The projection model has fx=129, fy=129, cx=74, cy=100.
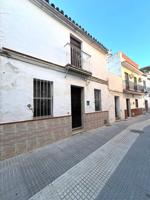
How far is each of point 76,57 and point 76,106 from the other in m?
2.73

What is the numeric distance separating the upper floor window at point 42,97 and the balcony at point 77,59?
62.5 inches

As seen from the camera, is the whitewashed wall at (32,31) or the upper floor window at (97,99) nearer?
the whitewashed wall at (32,31)

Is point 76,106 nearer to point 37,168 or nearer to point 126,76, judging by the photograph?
point 37,168

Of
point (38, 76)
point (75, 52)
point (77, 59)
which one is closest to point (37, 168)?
point (38, 76)

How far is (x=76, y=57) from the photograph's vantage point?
7.15 metres

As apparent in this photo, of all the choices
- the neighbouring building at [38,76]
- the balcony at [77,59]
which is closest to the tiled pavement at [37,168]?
the neighbouring building at [38,76]

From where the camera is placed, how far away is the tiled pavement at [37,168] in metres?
2.45

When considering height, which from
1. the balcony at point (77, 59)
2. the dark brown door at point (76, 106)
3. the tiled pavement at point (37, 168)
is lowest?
the tiled pavement at point (37, 168)

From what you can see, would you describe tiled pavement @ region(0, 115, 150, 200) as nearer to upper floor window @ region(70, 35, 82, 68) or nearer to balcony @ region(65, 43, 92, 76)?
balcony @ region(65, 43, 92, 76)

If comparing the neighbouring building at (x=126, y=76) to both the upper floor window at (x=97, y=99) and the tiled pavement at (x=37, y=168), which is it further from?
the tiled pavement at (x=37, y=168)

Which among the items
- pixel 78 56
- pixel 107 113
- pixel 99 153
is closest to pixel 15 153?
pixel 99 153

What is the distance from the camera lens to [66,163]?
3518 mm

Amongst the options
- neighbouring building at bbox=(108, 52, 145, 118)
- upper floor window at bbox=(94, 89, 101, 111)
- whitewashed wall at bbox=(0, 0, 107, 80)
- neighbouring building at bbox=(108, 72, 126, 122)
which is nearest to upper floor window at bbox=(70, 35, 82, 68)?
A: whitewashed wall at bbox=(0, 0, 107, 80)

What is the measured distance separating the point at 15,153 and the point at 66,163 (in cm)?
168
